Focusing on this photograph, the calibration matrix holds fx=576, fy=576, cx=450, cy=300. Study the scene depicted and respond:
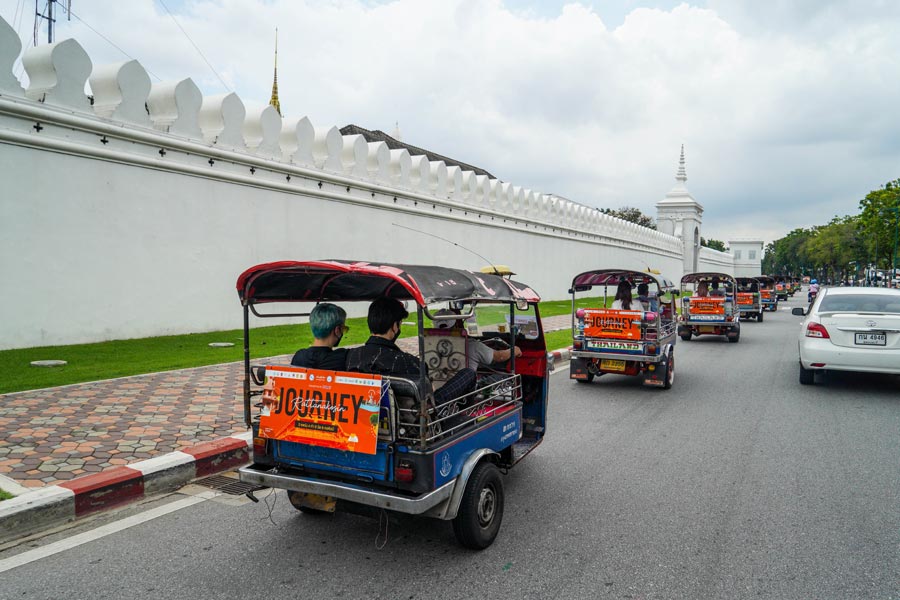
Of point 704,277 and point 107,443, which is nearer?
point 107,443

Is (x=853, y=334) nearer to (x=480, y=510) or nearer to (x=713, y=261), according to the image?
(x=480, y=510)

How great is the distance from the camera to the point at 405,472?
10.4 ft

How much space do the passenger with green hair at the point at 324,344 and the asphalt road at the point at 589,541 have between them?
107cm

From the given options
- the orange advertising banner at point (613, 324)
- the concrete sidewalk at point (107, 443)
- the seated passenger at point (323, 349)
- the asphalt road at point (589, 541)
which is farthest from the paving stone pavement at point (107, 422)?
the orange advertising banner at point (613, 324)

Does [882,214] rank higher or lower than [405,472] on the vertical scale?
higher

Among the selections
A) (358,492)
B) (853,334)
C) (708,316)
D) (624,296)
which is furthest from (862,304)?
(358,492)

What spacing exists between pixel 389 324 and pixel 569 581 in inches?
71.1

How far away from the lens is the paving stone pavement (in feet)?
15.3

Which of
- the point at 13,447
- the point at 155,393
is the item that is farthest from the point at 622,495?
the point at 155,393

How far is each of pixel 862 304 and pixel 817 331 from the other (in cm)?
99

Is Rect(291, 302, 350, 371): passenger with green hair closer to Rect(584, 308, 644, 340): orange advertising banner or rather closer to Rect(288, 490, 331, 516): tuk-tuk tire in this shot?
Rect(288, 490, 331, 516): tuk-tuk tire

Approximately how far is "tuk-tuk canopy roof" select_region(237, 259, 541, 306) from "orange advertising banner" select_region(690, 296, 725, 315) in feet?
41.0

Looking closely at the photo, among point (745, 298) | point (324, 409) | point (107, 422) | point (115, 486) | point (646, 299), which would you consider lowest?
point (115, 486)

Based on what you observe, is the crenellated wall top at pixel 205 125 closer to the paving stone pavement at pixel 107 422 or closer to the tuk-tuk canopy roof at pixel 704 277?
the paving stone pavement at pixel 107 422
